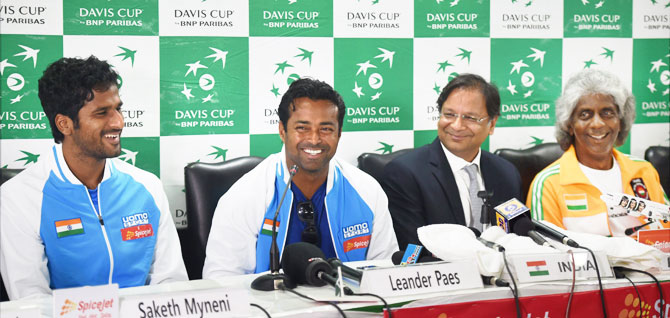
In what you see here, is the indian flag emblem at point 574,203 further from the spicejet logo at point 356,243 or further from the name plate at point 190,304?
the name plate at point 190,304

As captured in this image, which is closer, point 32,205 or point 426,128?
point 32,205

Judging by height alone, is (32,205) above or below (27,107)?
below

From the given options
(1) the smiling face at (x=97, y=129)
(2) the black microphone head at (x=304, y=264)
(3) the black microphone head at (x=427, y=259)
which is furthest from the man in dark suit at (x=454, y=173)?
(1) the smiling face at (x=97, y=129)

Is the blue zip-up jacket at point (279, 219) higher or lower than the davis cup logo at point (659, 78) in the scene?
lower

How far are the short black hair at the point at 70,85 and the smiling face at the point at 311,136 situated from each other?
28.8 inches

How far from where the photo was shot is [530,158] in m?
3.37

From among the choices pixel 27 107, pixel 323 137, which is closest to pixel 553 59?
pixel 323 137

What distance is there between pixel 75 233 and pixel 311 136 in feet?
3.14

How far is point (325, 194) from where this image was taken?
2658mm

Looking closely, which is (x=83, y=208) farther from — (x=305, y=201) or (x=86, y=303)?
(x=86, y=303)

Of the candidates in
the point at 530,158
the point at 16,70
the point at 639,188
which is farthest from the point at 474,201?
the point at 16,70

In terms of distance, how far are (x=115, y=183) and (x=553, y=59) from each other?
2.40 meters

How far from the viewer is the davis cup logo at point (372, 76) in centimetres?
328

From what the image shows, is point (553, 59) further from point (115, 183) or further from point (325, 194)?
point (115, 183)
